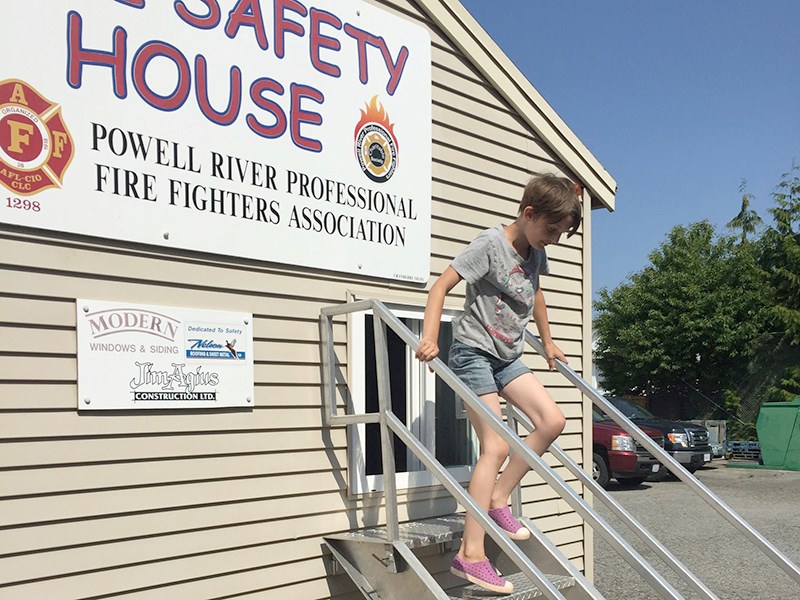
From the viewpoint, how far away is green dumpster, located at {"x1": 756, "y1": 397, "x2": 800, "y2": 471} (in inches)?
690

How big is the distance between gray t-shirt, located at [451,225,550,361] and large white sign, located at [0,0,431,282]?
0.74 metres

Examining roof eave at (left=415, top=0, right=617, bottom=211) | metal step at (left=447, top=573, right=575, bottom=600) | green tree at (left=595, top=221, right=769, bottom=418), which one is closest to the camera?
metal step at (left=447, top=573, right=575, bottom=600)

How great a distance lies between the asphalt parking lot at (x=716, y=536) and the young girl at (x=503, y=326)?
12.4ft

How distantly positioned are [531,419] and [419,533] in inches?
30.4

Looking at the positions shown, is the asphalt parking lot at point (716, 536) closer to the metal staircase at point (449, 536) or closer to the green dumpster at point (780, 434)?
the green dumpster at point (780, 434)

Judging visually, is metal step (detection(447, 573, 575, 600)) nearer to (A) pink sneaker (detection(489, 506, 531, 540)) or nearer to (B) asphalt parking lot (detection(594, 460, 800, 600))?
(A) pink sneaker (detection(489, 506, 531, 540))

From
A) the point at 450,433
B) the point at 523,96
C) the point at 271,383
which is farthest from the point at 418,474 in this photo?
the point at 523,96

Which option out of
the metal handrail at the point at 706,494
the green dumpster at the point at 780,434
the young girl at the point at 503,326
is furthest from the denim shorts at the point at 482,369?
the green dumpster at the point at 780,434

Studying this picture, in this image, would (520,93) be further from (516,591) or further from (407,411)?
(516,591)

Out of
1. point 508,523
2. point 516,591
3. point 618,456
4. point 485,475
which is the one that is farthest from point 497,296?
point 618,456

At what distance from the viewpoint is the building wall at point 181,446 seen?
3.42 m

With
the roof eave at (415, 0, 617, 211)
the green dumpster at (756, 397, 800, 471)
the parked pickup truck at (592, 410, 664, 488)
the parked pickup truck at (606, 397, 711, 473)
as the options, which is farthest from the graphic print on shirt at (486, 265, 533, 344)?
the green dumpster at (756, 397, 800, 471)

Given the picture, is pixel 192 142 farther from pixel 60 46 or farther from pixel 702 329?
pixel 702 329

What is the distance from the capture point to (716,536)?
10594 millimetres
